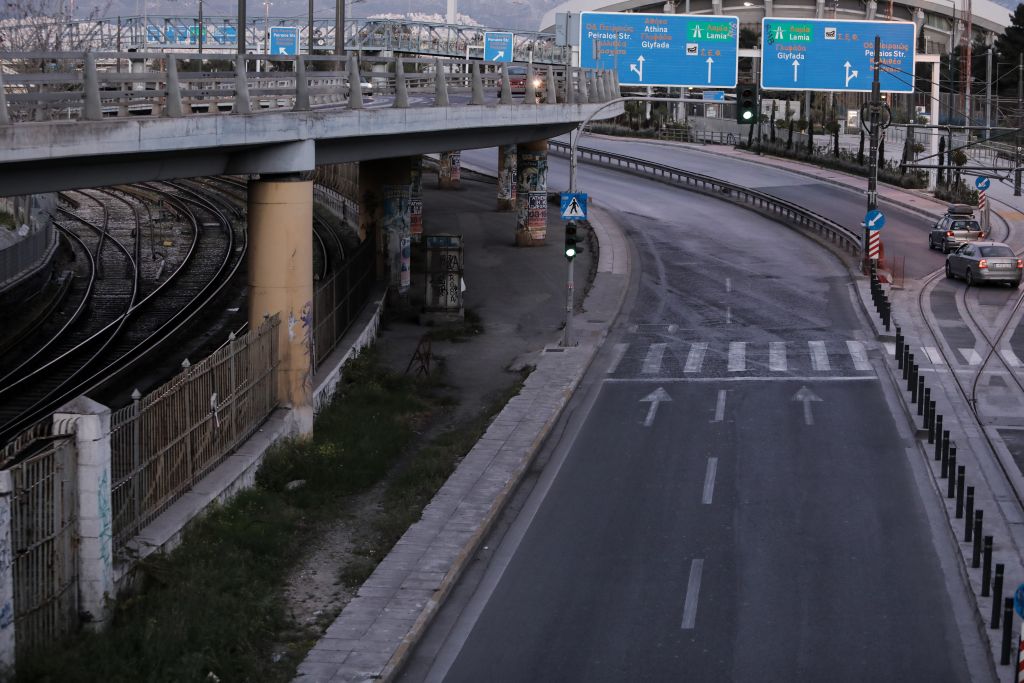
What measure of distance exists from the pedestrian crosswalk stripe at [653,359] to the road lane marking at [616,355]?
2.11 ft

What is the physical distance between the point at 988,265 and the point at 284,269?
27830mm

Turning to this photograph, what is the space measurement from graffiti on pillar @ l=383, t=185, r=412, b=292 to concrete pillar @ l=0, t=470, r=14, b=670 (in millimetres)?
28594

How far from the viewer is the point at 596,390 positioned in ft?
102

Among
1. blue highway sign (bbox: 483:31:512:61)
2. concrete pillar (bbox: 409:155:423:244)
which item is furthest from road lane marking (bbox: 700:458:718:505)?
blue highway sign (bbox: 483:31:512:61)

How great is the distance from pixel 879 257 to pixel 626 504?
93.1ft

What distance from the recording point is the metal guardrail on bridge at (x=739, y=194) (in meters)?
Answer: 53.3

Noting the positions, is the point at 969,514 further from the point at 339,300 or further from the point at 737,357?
the point at 339,300

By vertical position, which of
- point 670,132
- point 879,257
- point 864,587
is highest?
point 670,132

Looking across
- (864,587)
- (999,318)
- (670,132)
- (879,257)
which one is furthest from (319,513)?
(670,132)

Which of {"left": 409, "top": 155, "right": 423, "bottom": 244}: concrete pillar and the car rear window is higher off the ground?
{"left": 409, "top": 155, "right": 423, "bottom": 244}: concrete pillar

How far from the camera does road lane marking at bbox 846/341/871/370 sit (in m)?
33.0

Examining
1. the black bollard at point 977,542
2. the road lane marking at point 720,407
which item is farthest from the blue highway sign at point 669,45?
the black bollard at point 977,542

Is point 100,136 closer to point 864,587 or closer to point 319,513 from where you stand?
point 319,513

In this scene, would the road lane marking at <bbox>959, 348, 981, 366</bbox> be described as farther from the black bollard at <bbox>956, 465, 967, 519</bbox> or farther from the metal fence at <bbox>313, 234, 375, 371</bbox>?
the metal fence at <bbox>313, 234, 375, 371</bbox>
